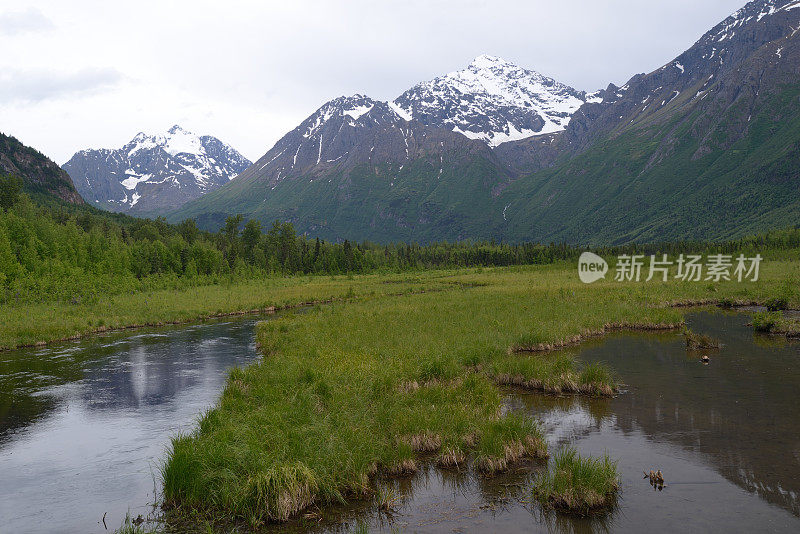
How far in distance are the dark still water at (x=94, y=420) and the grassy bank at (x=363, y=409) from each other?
1900mm

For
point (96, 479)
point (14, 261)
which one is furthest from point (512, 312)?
point (14, 261)

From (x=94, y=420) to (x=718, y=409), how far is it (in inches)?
1007

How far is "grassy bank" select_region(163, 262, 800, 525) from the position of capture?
13.0m

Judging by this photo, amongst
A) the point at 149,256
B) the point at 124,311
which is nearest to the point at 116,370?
the point at 124,311

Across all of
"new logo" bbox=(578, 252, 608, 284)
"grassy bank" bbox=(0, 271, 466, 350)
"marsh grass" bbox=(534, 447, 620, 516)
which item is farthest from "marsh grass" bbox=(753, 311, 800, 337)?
"grassy bank" bbox=(0, 271, 466, 350)

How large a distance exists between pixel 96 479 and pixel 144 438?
3.42 metres

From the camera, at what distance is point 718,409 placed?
64.0ft

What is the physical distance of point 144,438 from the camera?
18.5 m

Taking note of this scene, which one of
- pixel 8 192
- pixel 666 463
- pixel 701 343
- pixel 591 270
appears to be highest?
pixel 8 192

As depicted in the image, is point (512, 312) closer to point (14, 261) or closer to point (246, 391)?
point (246, 391)

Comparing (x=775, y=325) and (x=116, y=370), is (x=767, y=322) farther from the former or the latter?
(x=116, y=370)

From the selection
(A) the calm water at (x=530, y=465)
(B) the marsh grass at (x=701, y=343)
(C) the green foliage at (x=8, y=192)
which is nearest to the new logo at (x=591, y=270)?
(B) the marsh grass at (x=701, y=343)

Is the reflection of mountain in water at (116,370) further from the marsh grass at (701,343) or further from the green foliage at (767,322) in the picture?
the green foliage at (767,322)

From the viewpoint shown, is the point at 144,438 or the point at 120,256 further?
the point at 120,256
